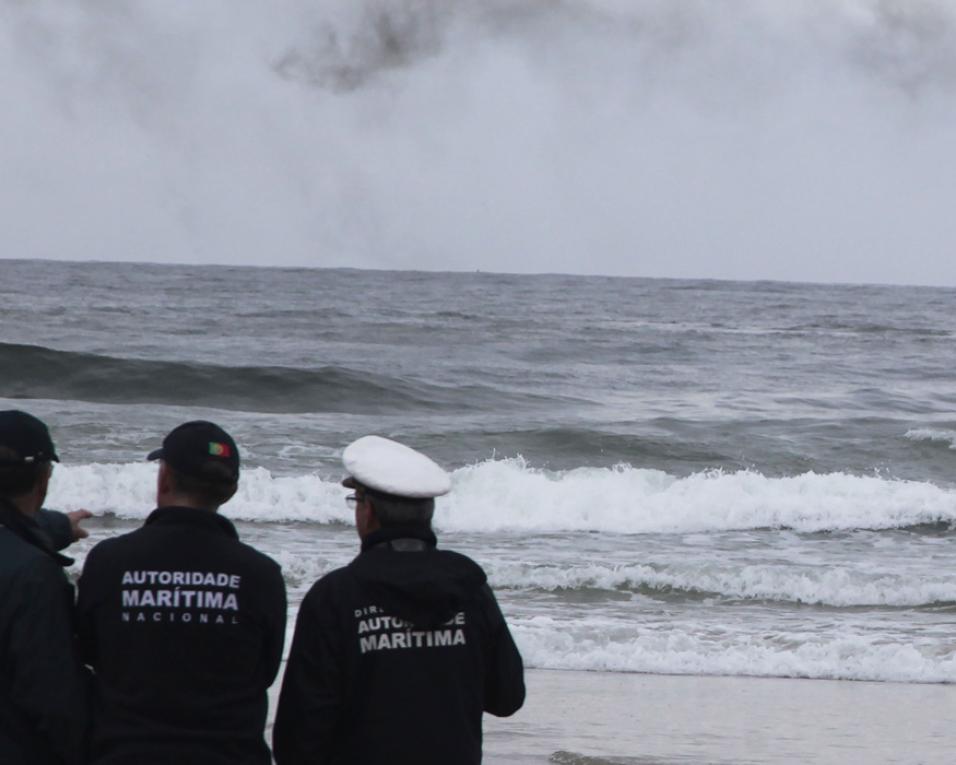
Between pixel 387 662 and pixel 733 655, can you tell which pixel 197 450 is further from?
pixel 733 655

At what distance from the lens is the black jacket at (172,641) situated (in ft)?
8.98

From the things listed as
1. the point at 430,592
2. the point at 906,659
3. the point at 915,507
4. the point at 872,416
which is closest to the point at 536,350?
the point at 872,416

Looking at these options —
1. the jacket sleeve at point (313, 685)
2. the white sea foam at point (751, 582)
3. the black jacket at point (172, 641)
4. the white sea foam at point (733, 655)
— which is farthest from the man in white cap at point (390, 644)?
the white sea foam at point (751, 582)

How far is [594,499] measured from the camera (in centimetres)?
1529

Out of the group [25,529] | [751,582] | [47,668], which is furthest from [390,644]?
[751,582]

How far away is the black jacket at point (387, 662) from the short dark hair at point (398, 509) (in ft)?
0.09

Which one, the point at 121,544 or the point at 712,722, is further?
the point at 712,722

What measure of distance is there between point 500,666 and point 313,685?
1.33 feet

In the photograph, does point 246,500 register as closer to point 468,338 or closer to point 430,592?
point 430,592

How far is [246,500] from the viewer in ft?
46.4

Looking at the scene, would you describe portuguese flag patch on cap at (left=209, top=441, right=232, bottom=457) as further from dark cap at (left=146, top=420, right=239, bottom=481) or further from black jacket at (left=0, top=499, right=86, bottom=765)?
black jacket at (left=0, top=499, right=86, bottom=765)

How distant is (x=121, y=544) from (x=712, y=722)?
14.5 feet

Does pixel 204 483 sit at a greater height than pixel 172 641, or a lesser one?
greater

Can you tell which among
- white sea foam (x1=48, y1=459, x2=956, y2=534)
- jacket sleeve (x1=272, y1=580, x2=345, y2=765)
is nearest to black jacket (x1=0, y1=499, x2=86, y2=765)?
jacket sleeve (x1=272, y1=580, x2=345, y2=765)
